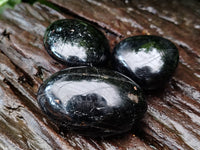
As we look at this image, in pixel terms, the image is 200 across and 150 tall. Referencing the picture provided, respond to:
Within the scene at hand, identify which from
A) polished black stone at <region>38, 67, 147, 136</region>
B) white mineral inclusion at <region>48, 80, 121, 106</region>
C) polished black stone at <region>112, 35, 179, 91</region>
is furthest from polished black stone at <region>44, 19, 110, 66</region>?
white mineral inclusion at <region>48, 80, 121, 106</region>

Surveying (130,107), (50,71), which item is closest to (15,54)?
(50,71)

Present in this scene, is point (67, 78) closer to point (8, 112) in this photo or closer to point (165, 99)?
point (8, 112)

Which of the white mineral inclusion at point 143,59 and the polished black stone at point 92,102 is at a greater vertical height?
the white mineral inclusion at point 143,59

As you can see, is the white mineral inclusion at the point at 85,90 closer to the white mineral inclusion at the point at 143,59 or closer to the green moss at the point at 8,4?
the white mineral inclusion at the point at 143,59

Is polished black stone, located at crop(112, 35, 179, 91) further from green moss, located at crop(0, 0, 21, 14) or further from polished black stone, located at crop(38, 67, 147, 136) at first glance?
green moss, located at crop(0, 0, 21, 14)

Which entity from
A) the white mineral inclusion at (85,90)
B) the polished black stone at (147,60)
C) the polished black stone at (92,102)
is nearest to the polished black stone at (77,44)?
the polished black stone at (147,60)

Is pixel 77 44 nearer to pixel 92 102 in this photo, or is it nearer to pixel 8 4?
pixel 92 102

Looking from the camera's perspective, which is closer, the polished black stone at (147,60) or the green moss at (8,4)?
the polished black stone at (147,60)
